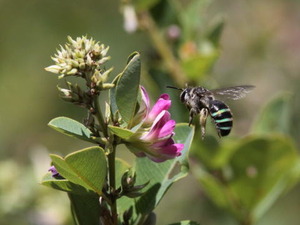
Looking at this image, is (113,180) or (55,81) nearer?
Result: (113,180)

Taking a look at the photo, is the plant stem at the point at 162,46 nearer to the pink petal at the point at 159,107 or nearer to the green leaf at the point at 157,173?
the green leaf at the point at 157,173

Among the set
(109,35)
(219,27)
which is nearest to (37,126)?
(109,35)

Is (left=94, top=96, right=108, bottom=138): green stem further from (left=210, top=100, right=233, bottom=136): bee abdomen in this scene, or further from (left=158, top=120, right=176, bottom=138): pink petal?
(left=210, top=100, right=233, bottom=136): bee abdomen

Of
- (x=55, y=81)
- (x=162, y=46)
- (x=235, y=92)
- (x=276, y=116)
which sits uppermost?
(x=55, y=81)

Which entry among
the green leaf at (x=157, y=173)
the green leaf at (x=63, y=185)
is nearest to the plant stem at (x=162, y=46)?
the green leaf at (x=157, y=173)

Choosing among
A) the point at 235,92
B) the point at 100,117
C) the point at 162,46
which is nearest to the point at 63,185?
the point at 100,117

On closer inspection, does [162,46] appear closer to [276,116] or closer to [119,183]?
[276,116]

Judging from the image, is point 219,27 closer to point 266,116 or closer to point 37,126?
point 266,116
